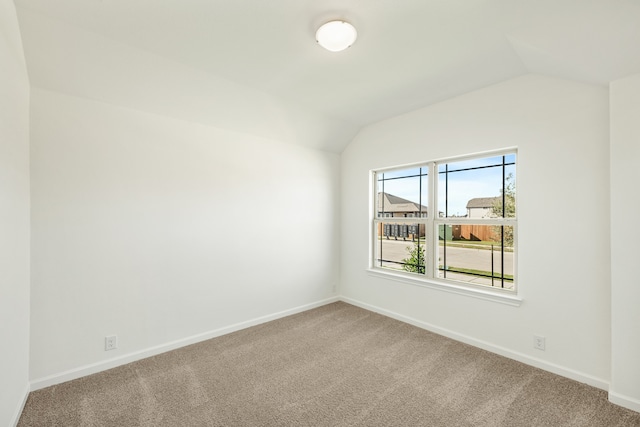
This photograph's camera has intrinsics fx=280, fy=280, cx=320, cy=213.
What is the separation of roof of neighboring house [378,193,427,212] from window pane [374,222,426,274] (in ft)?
0.66

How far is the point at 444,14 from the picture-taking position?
1.79 metres

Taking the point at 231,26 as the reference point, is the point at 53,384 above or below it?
below

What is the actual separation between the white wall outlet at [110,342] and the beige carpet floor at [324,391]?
0.20 m

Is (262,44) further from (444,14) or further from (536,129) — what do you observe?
(536,129)

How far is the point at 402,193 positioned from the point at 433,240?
75cm

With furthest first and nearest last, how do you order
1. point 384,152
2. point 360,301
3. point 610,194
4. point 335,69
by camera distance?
point 360,301, point 384,152, point 335,69, point 610,194

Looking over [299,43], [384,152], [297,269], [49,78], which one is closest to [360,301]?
[297,269]

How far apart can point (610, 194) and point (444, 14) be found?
5.85 feet

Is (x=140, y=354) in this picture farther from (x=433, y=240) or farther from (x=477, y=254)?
(x=477, y=254)

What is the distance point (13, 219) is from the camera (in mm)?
1791

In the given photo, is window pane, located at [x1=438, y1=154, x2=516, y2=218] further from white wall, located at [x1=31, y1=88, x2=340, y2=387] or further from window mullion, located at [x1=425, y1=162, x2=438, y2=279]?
white wall, located at [x1=31, y1=88, x2=340, y2=387]

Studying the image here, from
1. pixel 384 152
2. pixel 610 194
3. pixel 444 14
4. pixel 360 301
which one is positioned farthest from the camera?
pixel 360 301

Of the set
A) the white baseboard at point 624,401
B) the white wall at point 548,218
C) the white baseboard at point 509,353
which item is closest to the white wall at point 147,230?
the white baseboard at point 509,353

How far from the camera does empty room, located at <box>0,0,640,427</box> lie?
72.6 inches
